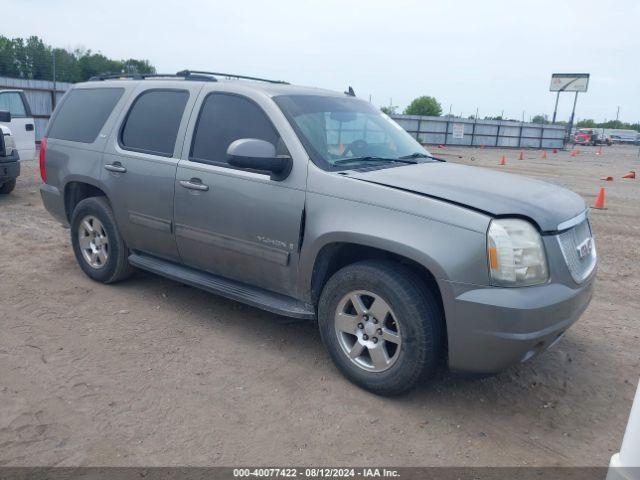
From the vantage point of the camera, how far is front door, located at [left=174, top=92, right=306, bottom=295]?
3.78 meters

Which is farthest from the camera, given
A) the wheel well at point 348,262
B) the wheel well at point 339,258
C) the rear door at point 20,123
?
the rear door at point 20,123

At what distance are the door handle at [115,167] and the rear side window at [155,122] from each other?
0.17 metres

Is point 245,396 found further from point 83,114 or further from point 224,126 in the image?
point 83,114

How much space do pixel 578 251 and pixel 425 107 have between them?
61978 mm

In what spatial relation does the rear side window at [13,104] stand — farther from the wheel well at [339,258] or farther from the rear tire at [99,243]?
the wheel well at [339,258]

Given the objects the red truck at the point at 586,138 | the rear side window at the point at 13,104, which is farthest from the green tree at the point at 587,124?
the rear side window at the point at 13,104

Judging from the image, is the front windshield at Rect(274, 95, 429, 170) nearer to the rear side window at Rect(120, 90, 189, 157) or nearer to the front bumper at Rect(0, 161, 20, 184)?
the rear side window at Rect(120, 90, 189, 157)

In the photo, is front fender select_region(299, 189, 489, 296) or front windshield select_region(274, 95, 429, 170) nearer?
front fender select_region(299, 189, 489, 296)

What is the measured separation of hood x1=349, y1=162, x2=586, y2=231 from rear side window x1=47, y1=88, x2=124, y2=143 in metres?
2.80

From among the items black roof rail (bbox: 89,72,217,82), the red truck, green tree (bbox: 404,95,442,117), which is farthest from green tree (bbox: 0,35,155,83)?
the red truck

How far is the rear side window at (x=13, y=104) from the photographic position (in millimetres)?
11922

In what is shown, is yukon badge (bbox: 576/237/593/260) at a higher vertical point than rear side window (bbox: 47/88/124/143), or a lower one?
lower

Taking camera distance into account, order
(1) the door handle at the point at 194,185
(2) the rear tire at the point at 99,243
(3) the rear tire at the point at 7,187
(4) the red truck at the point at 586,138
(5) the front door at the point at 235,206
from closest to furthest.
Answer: (5) the front door at the point at 235,206 → (1) the door handle at the point at 194,185 → (2) the rear tire at the point at 99,243 → (3) the rear tire at the point at 7,187 → (4) the red truck at the point at 586,138

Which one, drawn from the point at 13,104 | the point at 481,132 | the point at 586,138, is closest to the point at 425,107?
the point at 586,138
